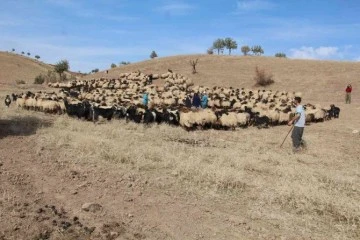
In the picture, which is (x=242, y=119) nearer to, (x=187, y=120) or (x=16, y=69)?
(x=187, y=120)

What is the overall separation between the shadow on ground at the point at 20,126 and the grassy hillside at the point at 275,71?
23.5 m

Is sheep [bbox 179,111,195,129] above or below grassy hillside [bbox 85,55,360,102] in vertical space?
below

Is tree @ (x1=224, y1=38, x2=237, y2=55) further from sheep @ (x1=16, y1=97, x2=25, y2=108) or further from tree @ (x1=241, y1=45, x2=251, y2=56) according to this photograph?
sheep @ (x1=16, y1=97, x2=25, y2=108)

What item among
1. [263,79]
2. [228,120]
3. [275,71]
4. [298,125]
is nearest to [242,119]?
[228,120]

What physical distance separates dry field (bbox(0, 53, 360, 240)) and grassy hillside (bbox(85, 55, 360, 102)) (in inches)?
939

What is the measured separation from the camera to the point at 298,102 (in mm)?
11773

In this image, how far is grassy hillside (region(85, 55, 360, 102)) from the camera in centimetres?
3603

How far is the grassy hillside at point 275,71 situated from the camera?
36.0m

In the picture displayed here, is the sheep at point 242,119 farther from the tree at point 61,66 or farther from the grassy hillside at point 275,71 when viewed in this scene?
the tree at point 61,66

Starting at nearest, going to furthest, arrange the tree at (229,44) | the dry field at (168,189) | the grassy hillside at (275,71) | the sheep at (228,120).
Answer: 1. the dry field at (168,189)
2. the sheep at (228,120)
3. the grassy hillside at (275,71)
4. the tree at (229,44)

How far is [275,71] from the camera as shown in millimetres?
43531

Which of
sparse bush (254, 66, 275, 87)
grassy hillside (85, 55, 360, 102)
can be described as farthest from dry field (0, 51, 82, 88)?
sparse bush (254, 66, 275, 87)

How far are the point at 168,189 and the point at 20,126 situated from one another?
704 centimetres

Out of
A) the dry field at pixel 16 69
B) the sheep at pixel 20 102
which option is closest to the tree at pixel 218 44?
the dry field at pixel 16 69
